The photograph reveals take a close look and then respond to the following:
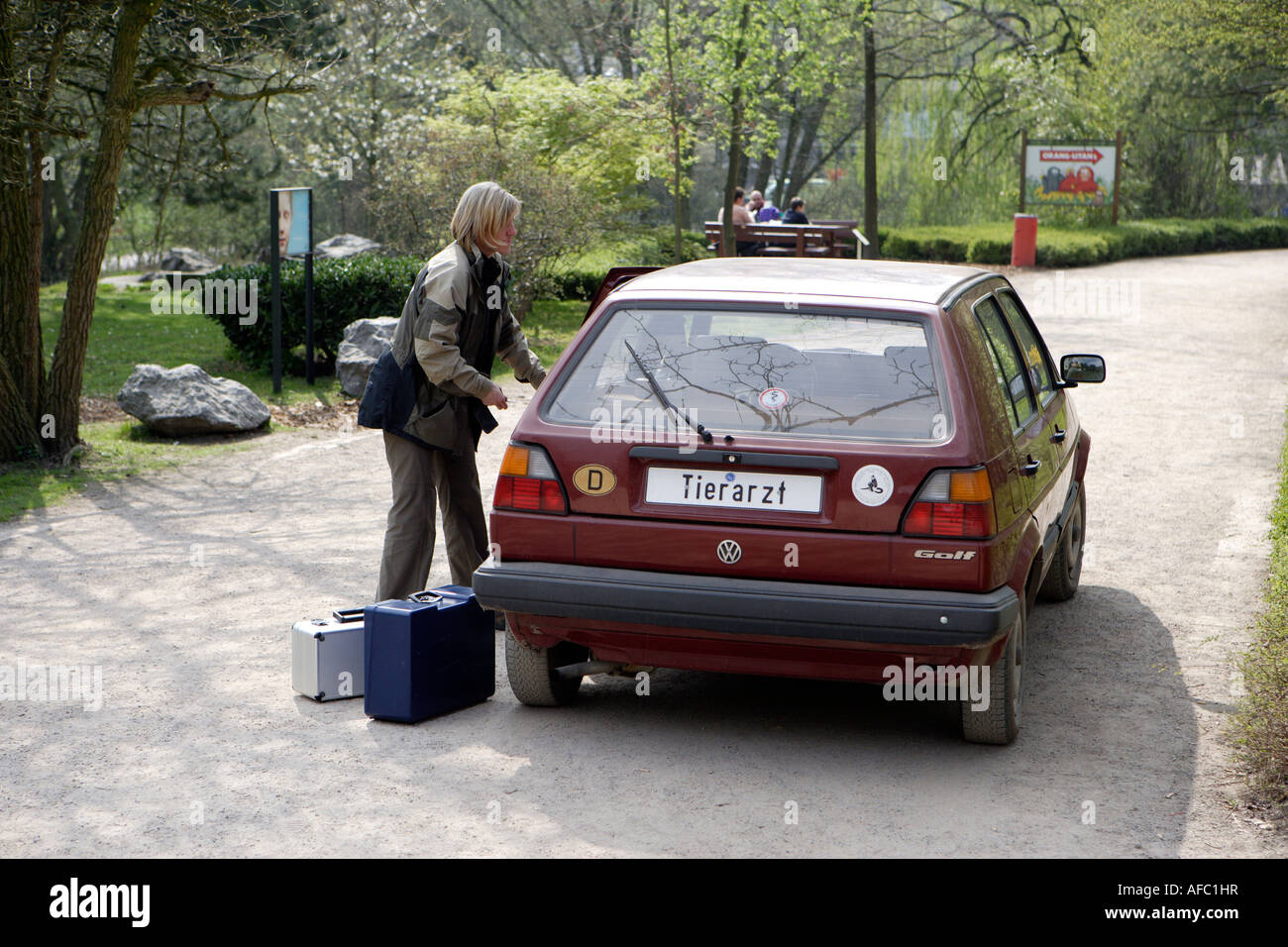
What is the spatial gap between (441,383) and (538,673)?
1.39m

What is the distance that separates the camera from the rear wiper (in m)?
4.70

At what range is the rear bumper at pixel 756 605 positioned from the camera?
442cm

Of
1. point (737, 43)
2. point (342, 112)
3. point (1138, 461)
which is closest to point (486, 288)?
point (1138, 461)

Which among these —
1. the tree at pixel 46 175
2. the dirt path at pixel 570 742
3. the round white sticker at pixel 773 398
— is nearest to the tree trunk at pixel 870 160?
the tree at pixel 46 175

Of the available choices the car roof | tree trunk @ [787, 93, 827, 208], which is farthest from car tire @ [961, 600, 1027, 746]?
tree trunk @ [787, 93, 827, 208]

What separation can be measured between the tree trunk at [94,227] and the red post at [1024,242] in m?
21.4

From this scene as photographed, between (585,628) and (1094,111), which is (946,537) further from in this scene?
(1094,111)

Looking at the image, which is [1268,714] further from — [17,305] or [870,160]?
[870,160]

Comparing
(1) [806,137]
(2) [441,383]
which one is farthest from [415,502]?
(1) [806,137]

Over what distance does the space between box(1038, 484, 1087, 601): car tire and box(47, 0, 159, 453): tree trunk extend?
280 inches

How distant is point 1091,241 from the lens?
30.8 metres

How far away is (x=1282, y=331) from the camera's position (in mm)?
18922

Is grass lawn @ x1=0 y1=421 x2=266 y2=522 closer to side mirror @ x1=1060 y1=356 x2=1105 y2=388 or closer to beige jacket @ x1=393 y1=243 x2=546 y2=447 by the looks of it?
beige jacket @ x1=393 y1=243 x2=546 y2=447

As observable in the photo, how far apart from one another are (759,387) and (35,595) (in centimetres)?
417
